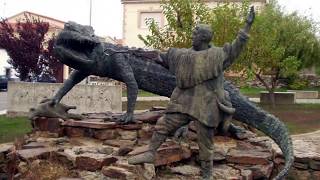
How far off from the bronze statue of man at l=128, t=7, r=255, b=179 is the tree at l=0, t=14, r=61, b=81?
1449 cm

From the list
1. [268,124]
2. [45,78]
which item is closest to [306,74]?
[45,78]

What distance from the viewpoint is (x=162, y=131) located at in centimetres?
602

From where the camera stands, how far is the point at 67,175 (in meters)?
6.18

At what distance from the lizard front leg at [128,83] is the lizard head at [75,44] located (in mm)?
432

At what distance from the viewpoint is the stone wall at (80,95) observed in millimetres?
14961

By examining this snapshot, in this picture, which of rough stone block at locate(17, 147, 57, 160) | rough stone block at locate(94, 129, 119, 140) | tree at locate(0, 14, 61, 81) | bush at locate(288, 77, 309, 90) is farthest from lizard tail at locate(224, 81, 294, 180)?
bush at locate(288, 77, 309, 90)

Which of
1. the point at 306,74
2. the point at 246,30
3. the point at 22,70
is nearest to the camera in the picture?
the point at 246,30

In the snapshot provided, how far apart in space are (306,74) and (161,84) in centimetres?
2989

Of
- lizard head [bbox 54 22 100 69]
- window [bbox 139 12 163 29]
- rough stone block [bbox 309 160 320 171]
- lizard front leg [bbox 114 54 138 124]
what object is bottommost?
rough stone block [bbox 309 160 320 171]

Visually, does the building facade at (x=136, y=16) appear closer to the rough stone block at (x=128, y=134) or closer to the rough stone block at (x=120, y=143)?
the rough stone block at (x=128, y=134)

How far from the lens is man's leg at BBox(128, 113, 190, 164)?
5914 millimetres

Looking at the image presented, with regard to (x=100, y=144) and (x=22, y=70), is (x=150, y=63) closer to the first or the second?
(x=100, y=144)

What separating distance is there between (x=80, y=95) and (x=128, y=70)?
7580 millimetres

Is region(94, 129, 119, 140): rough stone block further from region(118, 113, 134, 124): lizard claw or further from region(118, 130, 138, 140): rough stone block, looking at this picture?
region(118, 113, 134, 124): lizard claw
